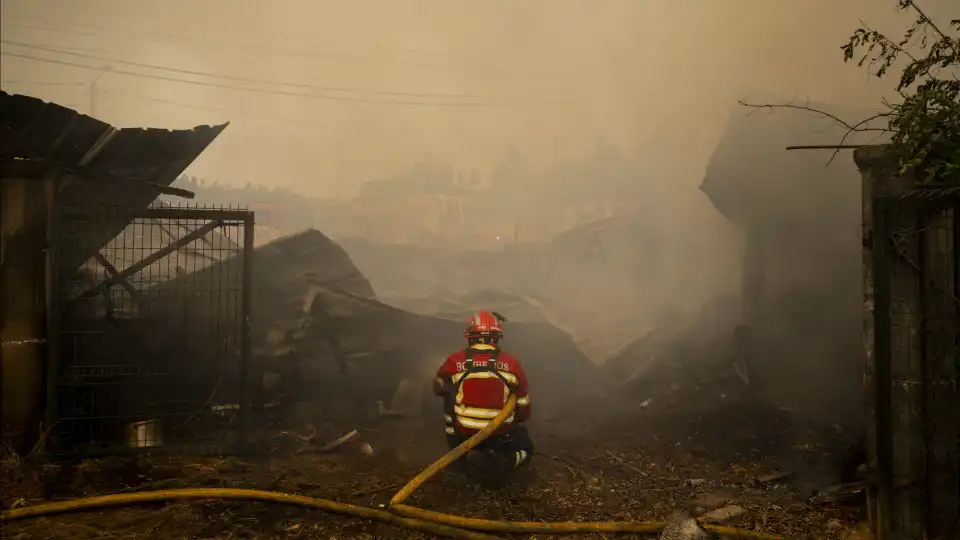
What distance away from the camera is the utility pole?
8.76m

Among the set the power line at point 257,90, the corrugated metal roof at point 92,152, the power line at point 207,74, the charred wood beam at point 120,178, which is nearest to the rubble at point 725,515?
the corrugated metal roof at point 92,152

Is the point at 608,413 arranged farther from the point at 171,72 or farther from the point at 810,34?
the point at 171,72

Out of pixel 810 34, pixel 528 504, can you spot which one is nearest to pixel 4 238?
pixel 528 504

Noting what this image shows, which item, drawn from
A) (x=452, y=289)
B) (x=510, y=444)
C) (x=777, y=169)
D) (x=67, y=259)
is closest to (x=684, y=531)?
(x=510, y=444)

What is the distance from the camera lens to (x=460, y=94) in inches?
371

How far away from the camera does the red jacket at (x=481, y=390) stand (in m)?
5.29

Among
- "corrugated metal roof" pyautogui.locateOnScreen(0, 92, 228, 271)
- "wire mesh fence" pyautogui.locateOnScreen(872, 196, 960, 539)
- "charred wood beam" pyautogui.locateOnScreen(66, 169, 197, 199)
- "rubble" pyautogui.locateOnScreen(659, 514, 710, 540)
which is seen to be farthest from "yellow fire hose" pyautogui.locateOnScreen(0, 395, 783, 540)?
"charred wood beam" pyautogui.locateOnScreen(66, 169, 197, 199)

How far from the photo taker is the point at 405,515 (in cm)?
452

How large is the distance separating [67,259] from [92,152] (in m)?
1.39

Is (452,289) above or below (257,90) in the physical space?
below

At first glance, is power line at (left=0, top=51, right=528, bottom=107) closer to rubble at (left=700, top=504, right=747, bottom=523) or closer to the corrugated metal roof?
the corrugated metal roof

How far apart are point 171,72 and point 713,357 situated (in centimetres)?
959

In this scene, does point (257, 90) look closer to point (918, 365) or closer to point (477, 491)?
point (477, 491)

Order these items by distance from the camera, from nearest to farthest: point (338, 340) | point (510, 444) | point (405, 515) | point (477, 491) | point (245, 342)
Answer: point (405, 515) < point (477, 491) < point (510, 444) < point (245, 342) < point (338, 340)
